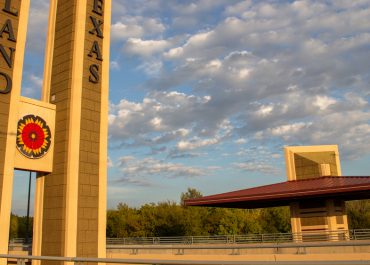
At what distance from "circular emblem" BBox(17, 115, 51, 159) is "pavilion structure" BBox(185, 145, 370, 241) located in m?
14.1

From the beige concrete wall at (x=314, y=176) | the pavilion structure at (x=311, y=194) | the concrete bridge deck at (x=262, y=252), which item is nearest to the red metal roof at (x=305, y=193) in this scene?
the pavilion structure at (x=311, y=194)

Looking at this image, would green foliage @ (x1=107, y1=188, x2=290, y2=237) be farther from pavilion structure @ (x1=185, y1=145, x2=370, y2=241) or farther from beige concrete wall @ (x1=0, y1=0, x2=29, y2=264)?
beige concrete wall @ (x1=0, y1=0, x2=29, y2=264)

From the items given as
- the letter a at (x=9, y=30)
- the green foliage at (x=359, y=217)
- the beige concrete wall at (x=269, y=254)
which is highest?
the letter a at (x=9, y=30)

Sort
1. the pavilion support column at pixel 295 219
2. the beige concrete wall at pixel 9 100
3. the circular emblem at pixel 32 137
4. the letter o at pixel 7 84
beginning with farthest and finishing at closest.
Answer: the pavilion support column at pixel 295 219 → the circular emblem at pixel 32 137 → the letter o at pixel 7 84 → the beige concrete wall at pixel 9 100

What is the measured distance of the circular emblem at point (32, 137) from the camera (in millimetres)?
23703

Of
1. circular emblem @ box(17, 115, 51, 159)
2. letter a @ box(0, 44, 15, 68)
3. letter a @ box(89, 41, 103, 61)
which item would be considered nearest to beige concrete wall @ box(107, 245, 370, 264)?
circular emblem @ box(17, 115, 51, 159)

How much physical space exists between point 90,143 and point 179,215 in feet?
147

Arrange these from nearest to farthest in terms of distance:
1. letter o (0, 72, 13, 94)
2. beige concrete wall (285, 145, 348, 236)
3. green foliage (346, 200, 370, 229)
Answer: letter o (0, 72, 13, 94)
beige concrete wall (285, 145, 348, 236)
green foliage (346, 200, 370, 229)

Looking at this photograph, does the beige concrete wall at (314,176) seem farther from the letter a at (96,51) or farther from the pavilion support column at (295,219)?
the letter a at (96,51)

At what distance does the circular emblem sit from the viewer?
77.8 feet

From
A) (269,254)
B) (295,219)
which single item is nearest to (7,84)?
(269,254)

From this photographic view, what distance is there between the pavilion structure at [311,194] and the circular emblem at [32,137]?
14.1 metres

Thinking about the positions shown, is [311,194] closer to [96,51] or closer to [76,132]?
[76,132]

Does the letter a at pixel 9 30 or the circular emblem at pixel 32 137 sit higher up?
the letter a at pixel 9 30
